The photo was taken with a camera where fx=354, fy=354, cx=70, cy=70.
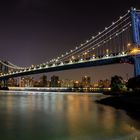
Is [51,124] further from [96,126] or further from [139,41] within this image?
[139,41]

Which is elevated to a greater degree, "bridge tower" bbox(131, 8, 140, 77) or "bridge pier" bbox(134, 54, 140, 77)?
"bridge tower" bbox(131, 8, 140, 77)

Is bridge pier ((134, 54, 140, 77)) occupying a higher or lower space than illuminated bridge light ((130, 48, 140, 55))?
lower

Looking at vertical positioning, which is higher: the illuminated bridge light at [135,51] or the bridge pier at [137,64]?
the illuminated bridge light at [135,51]

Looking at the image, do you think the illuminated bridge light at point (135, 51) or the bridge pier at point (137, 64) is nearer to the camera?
the bridge pier at point (137, 64)

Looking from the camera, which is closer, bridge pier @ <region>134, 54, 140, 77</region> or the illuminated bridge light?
bridge pier @ <region>134, 54, 140, 77</region>

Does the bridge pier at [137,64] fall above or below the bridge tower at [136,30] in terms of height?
below

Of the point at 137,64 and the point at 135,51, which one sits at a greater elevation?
the point at 135,51

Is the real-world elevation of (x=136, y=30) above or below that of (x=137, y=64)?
above

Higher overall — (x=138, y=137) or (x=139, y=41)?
(x=139, y=41)

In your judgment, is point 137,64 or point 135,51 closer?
point 137,64

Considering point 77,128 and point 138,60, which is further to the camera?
point 138,60

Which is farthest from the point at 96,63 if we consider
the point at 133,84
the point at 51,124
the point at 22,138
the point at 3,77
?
the point at 22,138

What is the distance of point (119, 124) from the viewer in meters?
17.9

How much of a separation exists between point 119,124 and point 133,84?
20.2 metres
